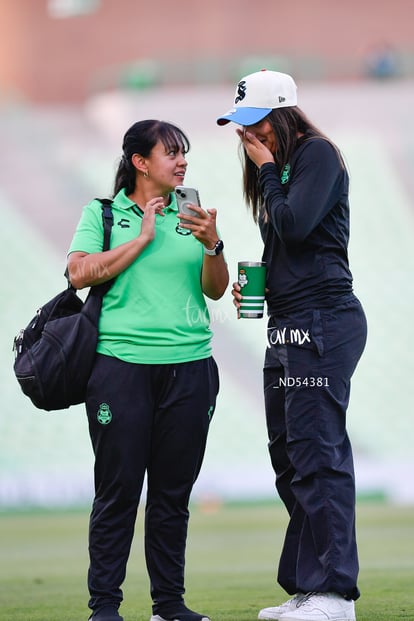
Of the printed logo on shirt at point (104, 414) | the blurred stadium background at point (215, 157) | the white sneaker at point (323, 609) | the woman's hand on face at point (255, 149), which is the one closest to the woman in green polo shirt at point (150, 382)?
the printed logo on shirt at point (104, 414)

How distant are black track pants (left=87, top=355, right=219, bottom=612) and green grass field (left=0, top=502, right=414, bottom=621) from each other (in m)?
0.29

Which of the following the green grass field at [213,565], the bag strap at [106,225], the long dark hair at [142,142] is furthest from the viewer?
the green grass field at [213,565]

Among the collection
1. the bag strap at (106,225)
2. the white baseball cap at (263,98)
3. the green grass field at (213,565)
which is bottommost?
the green grass field at (213,565)

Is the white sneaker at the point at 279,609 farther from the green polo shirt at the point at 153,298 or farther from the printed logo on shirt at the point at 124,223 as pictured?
the printed logo on shirt at the point at 124,223

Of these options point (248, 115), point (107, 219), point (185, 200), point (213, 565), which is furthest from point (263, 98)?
point (213, 565)

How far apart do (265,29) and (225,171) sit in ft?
19.4

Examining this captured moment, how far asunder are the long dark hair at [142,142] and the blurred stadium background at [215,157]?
27.7 ft

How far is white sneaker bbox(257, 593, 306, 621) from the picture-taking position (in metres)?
3.73

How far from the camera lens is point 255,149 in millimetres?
3766

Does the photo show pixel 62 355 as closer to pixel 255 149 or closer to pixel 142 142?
pixel 142 142

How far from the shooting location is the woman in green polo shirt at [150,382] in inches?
145

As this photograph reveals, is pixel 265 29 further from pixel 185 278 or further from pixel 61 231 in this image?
pixel 185 278

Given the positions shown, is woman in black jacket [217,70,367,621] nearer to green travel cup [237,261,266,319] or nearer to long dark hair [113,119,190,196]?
green travel cup [237,261,266,319]

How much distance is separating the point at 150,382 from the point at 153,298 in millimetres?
270
